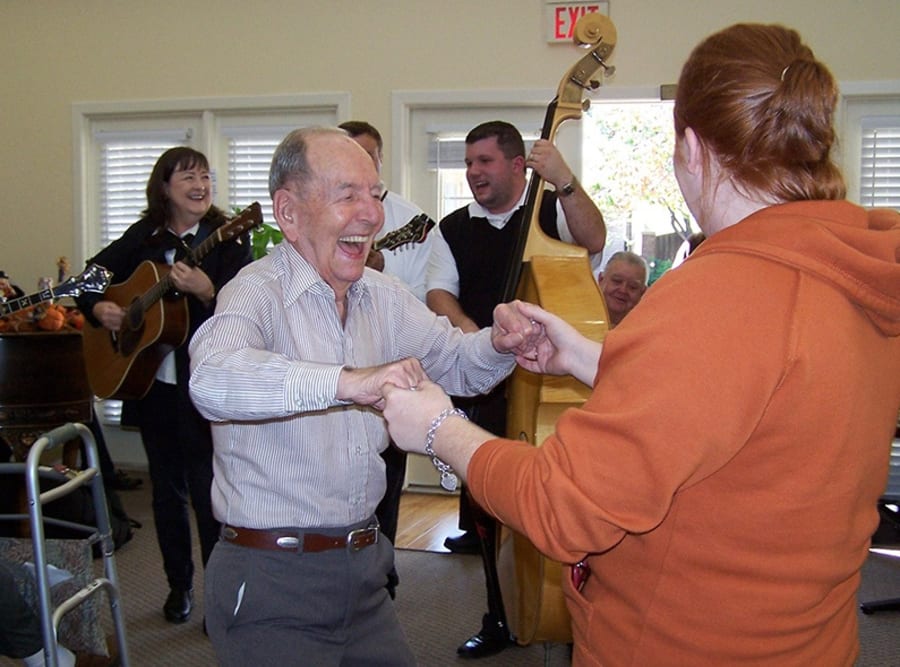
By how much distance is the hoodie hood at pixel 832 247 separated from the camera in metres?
1.02

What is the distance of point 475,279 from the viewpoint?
3.33 meters

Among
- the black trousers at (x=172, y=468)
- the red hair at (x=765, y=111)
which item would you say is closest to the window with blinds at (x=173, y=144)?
the black trousers at (x=172, y=468)

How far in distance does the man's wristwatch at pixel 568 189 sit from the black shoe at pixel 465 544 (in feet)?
6.32

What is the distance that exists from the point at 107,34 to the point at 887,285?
564 cm

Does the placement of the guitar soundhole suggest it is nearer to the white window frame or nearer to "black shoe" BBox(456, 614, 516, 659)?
"black shoe" BBox(456, 614, 516, 659)


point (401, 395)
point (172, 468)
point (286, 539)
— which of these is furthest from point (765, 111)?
point (172, 468)

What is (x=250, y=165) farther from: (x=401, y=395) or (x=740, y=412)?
(x=740, y=412)

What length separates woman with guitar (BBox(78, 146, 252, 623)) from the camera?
326 cm

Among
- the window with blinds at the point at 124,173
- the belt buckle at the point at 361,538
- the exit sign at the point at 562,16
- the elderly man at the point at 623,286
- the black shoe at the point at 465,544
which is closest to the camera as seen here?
the belt buckle at the point at 361,538

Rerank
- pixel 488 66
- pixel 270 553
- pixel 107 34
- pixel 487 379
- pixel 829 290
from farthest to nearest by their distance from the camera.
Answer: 1. pixel 107 34
2. pixel 488 66
3. pixel 487 379
4. pixel 270 553
5. pixel 829 290

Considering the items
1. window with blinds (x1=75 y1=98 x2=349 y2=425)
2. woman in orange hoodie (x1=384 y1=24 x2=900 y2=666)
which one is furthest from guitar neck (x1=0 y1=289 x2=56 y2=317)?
woman in orange hoodie (x1=384 y1=24 x2=900 y2=666)

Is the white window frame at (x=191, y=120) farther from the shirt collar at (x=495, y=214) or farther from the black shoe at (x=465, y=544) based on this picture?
the black shoe at (x=465, y=544)

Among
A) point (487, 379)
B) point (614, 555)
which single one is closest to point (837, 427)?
point (614, 555)

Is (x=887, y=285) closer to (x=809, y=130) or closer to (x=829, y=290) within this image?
(x=829, y=290)
